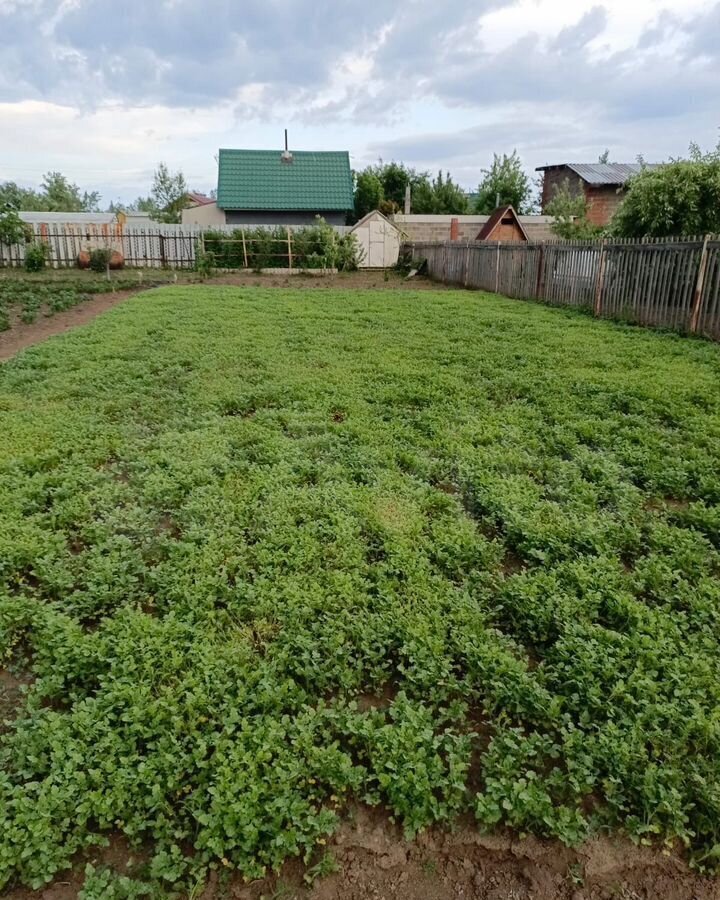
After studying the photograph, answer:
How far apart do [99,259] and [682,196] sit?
50.9ft

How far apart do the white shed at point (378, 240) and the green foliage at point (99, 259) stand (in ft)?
29.6

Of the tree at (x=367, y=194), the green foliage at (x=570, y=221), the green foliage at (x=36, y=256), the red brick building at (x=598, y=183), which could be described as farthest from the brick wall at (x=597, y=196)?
the green foliage at (x=36, y=256)

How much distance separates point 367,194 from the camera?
3188 cm

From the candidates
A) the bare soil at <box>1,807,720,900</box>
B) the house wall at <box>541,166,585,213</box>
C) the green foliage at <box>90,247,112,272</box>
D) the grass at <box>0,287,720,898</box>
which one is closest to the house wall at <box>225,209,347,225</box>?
the green foliage at <box>90,247,112,272</box>

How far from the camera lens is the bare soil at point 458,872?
71.3 inches

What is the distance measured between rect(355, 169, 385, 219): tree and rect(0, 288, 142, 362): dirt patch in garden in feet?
66.2

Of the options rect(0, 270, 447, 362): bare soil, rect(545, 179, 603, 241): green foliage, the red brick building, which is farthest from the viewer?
the red brick building

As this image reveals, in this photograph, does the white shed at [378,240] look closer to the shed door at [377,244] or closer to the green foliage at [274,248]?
the shed door at [377,244]

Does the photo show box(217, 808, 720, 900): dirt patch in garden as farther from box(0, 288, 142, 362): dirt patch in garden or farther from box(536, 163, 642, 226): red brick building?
box(536, 163, 642, 226): red brick building

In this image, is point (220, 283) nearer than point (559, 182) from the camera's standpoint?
Yes

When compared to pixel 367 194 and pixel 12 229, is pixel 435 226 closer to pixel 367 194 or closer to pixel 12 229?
pixel 367 194

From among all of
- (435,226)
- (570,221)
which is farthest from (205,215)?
(570,221)

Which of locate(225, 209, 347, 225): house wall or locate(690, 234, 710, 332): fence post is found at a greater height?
locate(225, 209, 347, 225): house wall

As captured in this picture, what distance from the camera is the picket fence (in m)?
19.7
